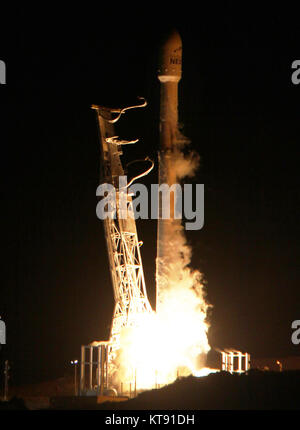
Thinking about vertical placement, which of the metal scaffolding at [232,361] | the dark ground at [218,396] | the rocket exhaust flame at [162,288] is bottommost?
the dark ground at [218,396]

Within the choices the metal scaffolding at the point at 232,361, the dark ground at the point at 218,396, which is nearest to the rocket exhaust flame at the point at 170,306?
the metal scaffolding at the point at 232,361

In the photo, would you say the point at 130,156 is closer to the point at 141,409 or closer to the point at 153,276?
the point at 153,276

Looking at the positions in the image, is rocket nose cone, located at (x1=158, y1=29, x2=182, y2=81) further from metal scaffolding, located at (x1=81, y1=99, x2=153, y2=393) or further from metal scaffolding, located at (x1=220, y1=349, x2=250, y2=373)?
metal scaffolding, located at (x1=220, y1=349, x2=250, y2=373)

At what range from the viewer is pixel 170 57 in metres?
31.7

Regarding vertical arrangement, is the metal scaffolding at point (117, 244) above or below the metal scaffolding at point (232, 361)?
above

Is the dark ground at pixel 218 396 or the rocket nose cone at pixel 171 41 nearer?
the dark ground at pixel 218 396

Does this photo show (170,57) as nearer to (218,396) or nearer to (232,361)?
(232,361)

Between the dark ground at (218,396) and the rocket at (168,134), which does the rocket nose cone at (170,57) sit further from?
the dark ground at (218,396)

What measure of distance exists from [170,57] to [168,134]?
2.15 meters

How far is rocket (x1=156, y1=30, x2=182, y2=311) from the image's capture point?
104ft

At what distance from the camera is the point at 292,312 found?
4109cm

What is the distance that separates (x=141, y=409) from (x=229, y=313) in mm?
11863

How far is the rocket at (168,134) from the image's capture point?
104 ft
